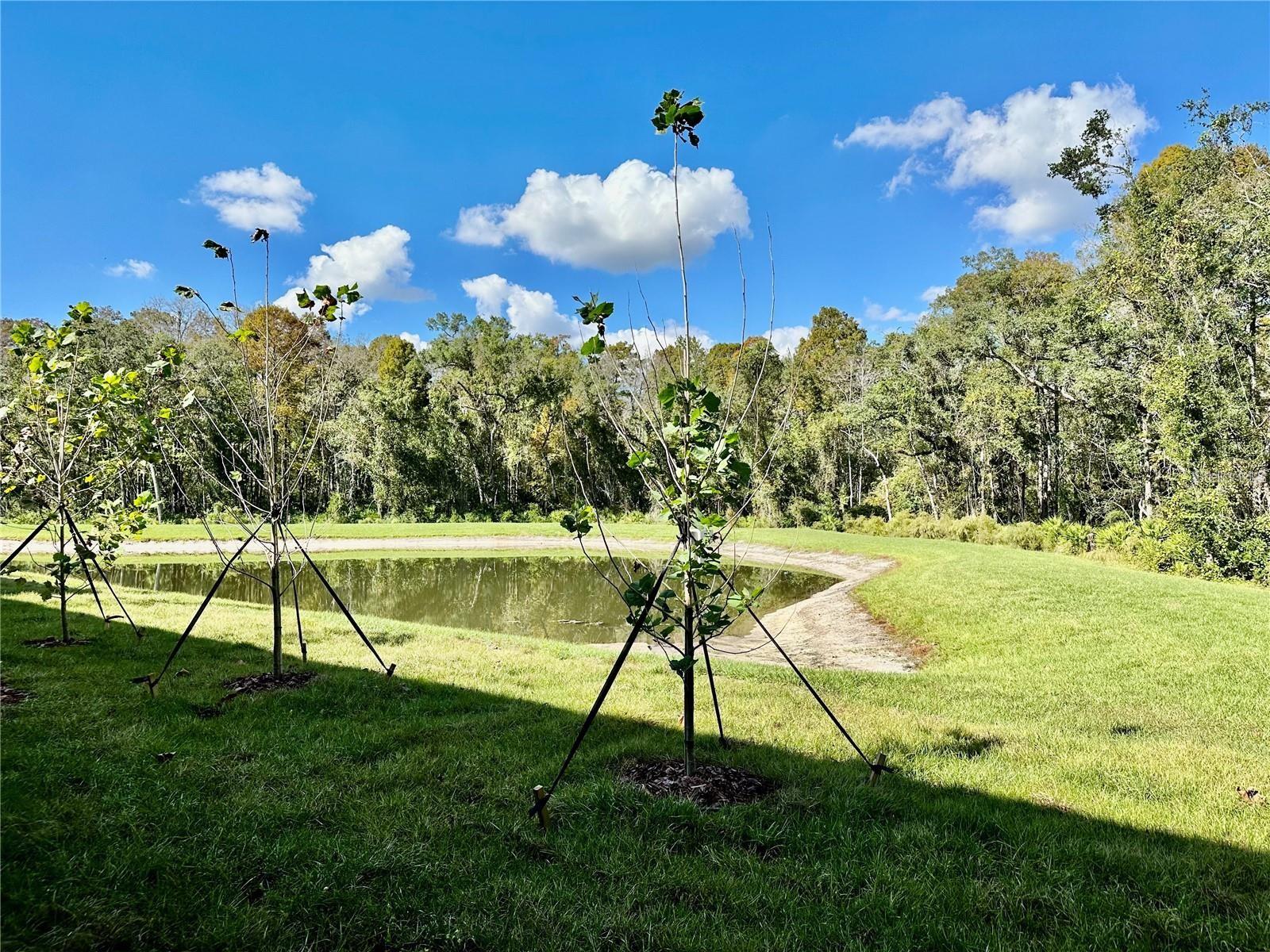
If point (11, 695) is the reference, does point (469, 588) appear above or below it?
below

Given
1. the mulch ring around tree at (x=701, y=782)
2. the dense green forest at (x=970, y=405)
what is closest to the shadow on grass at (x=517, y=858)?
the mulch ring around tree at (x=701, y=782)

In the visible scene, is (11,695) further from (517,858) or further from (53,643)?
(517,858)

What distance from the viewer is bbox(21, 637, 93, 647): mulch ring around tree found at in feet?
19.8

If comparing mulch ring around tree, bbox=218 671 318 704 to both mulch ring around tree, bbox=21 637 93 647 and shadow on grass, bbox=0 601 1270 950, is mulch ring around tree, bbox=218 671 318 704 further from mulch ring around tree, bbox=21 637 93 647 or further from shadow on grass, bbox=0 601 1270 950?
mulch ring around tree, bbox=21 637 93 647

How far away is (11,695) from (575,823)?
431 centimetres

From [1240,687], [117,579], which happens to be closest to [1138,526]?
[1240,687]

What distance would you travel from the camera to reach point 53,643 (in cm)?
612

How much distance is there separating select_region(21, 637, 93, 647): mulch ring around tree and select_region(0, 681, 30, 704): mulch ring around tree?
179 cm

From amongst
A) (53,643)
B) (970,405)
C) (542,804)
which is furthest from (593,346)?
(970,405)

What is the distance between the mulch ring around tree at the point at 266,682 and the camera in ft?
16.4

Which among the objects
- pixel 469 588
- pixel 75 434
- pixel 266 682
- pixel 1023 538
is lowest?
pixel 469 588

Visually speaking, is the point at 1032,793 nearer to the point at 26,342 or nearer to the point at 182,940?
the point at 182,940

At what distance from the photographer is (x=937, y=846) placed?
2.93 meters

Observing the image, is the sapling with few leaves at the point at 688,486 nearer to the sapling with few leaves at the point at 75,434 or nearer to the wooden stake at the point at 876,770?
the wooden stake at the point at 876,770
